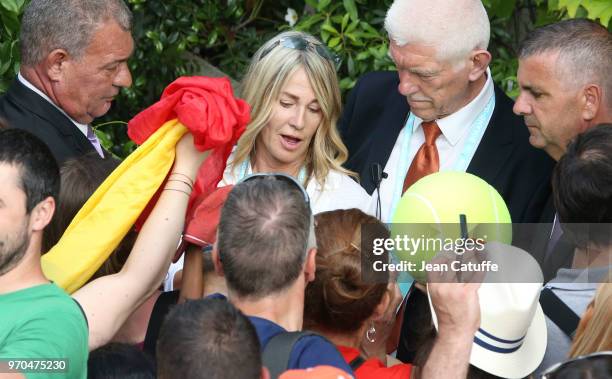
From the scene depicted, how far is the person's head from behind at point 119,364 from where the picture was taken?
3137 mm

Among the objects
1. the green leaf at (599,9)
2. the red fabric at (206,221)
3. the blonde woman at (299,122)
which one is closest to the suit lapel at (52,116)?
the blonde woman at (299,122)

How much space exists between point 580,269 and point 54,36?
248cm

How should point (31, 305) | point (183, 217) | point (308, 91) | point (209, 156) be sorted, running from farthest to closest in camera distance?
1. point (308, 91)
2. point (209, 156)
3. point (183, 217)
4. point (31, 305)

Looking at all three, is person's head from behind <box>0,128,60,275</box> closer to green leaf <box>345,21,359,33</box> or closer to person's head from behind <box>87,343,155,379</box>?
person's head from behind <box>87,343,155,379</box>

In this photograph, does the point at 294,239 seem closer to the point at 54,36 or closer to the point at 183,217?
the point at 183,217

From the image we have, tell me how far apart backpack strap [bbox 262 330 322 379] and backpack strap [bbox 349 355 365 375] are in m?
0.33

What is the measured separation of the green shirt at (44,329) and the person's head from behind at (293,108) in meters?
1.66

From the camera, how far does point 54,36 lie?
15.6 ft

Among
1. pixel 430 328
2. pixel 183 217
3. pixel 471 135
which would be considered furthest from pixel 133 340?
pixel 471 135

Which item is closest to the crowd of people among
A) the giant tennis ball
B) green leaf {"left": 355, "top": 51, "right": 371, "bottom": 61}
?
the giant tennis ball

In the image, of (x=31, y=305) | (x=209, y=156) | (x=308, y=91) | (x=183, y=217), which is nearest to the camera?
(x=31, y=305)

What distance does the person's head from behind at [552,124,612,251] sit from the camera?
3.40m

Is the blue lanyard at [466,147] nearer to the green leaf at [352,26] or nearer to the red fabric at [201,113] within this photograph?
the red fabric at [201,113]

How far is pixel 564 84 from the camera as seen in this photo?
14.3ft
